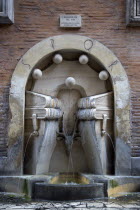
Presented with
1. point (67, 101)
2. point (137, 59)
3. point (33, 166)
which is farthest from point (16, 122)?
point (137, 59)

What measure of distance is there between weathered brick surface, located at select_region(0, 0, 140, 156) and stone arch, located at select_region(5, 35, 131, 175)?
107 millimetres

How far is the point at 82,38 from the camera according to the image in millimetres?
5273

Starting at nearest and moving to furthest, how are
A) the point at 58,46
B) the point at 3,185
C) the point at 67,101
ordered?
the point at 3,185 < the point at 58,46 < the point at 67,101

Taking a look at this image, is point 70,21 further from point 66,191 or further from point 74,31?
point 66,191

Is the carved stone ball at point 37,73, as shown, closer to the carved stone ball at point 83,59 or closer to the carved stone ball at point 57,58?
the carved stone ball at point 57,58

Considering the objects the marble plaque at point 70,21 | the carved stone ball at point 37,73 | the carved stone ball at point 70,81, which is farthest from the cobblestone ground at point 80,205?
the marble plaque at point 70,21

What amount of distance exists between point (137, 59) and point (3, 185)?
299cm

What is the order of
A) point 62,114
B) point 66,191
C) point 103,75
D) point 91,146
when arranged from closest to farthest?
point 66,191 < point 91,146 < point 103,75 < point 62,114

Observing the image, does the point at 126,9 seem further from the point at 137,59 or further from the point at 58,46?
the point at 58,46

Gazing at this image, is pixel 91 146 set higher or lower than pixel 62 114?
lower

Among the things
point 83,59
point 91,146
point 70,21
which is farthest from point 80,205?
point 70,21

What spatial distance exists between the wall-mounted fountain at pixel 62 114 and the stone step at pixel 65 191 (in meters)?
0.50

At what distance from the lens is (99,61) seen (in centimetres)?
531

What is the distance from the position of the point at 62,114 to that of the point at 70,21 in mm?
1624
